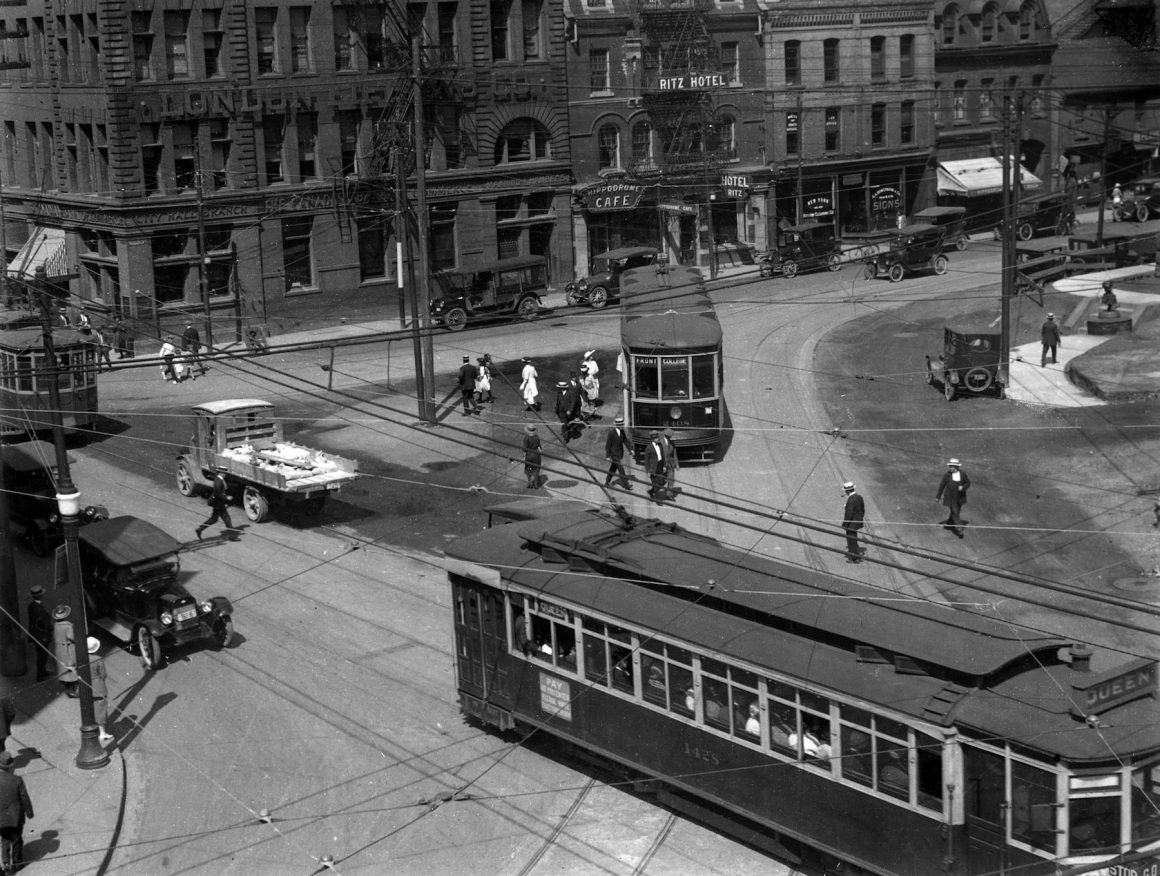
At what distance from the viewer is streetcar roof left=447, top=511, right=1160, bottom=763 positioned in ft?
42.5

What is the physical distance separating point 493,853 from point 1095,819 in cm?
644

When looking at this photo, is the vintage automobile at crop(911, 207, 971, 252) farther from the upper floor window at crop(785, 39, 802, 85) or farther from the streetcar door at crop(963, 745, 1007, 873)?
the streetcar door at crop(963, 745, 1007, 873)

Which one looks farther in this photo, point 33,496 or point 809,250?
point 809,250

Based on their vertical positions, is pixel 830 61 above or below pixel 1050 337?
above

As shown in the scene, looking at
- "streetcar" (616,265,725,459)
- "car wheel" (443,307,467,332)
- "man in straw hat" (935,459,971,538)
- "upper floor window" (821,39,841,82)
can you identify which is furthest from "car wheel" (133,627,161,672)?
"upper floor window" (821,39,841,82)

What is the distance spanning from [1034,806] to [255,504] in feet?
62.0

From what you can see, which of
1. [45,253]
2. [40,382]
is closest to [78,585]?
[40,382]

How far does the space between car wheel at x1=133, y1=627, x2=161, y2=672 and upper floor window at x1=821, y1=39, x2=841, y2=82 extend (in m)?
43.3

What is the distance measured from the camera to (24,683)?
72.2 ft

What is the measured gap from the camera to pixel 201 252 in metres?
45.7

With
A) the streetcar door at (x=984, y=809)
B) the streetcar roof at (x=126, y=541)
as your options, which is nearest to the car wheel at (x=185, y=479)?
the streetcar roof at (x=126, y=541)

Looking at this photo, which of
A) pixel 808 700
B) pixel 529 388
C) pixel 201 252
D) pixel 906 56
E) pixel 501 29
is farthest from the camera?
pixel 906 56

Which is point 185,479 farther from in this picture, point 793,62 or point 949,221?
point 949,221

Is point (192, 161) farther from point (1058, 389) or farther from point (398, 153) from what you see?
point (1058, 389)
